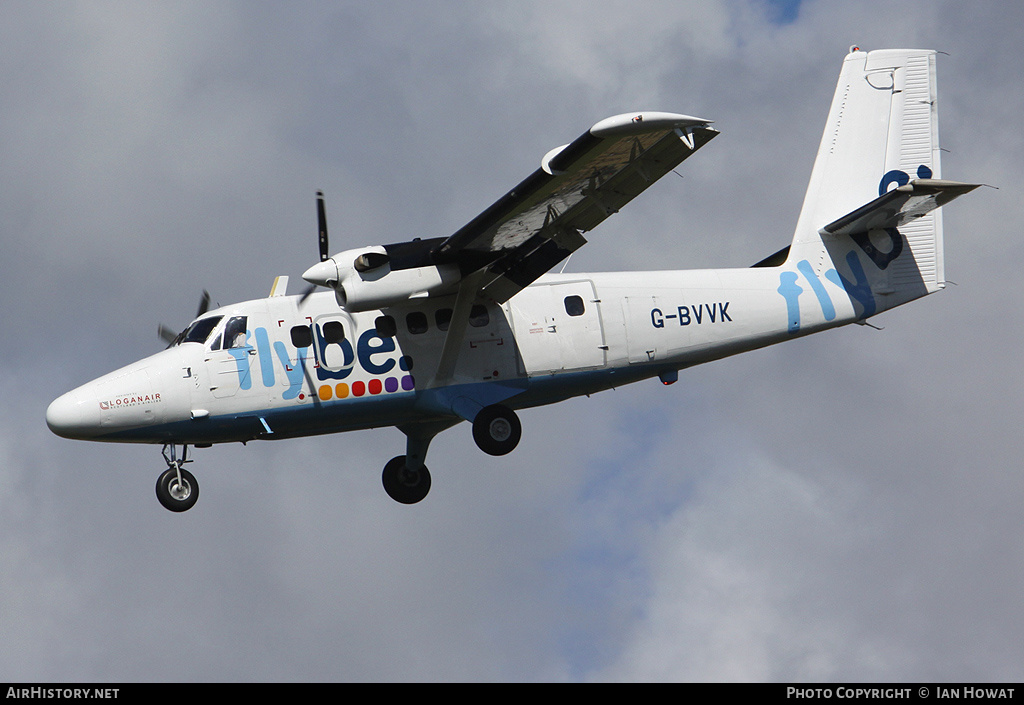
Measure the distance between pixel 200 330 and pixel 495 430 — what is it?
4600 millimetres

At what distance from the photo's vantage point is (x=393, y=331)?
20.5m

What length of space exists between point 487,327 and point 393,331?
1450 millimetres

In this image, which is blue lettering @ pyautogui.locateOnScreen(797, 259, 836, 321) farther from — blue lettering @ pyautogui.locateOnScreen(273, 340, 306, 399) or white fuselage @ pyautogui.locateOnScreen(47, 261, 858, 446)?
blue lettering @ pyautogui.locateOnScreen(273, 340, 306, 399)

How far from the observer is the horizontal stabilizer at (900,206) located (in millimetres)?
20344

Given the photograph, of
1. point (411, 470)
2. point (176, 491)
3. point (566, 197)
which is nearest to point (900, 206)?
point (566, 197)

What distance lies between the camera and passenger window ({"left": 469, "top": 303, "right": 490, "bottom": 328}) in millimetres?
20828

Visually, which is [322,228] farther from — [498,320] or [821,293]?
[821,293]

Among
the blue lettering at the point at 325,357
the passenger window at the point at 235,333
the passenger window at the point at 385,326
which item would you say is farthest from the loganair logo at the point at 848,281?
the passenger window at the point at 235,333

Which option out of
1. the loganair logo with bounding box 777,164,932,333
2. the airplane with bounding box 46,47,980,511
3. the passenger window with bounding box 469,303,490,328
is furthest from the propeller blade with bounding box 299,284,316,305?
the loganair logo with bounding box 777,164,932,333

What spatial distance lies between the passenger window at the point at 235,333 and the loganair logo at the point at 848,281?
8656mm

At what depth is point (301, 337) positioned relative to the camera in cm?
2022

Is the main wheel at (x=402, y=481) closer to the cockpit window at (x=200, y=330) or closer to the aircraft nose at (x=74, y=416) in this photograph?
the cockpit window at (x=200, y=330)
